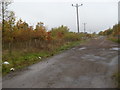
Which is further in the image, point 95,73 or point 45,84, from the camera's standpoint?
point 95,73

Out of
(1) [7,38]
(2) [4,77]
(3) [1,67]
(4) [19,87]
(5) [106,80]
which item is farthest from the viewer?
(1) [7,38]

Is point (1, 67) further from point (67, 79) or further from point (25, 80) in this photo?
point (67, 79)

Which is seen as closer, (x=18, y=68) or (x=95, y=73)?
(x=95, y=73)

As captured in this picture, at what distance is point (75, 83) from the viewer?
18.9 ft

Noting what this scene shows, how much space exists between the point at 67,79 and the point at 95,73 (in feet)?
5.32

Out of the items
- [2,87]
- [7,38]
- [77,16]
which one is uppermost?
[77,16]

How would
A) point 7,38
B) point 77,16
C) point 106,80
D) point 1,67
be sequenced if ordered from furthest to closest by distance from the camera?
1. point 77,16
2. point 7,38
3. point 1,67
4. point 106,80

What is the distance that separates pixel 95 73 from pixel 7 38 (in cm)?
1374

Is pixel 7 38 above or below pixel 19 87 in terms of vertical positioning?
above

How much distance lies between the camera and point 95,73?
7.13 m

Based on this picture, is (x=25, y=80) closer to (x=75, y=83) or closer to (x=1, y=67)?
(x=75, y=83)

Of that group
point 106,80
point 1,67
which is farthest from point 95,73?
point 1,67

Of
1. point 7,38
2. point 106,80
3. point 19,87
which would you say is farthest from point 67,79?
point 7,38

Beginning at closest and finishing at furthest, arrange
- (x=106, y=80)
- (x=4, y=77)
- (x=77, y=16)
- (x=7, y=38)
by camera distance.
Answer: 1. (x=106, y=80)
2. (x=4, y=77)
3. (x=7, y=38)
4. (x=77, y=16)
